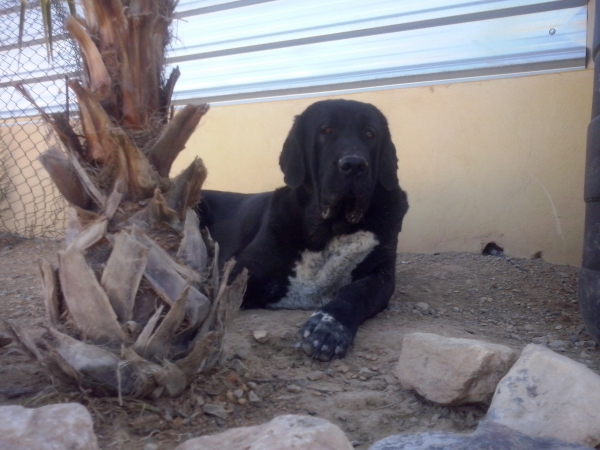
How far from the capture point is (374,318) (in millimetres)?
2846

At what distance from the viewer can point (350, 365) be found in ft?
7.07

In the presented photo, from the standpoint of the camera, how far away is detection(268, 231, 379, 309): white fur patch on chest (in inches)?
124

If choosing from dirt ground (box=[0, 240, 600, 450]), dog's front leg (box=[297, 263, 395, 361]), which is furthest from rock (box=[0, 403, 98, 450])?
dog's front leg (box=[297, 263, 395, 361])

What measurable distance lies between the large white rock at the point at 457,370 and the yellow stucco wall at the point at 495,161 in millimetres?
2600

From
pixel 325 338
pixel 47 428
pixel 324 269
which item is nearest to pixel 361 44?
pixel 324 269

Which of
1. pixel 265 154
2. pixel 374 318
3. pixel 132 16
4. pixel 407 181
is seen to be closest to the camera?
pixel 132 16

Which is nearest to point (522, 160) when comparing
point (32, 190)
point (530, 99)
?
point (530, 99)

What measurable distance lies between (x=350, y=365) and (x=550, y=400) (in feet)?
2.70

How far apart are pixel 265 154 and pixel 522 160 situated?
6.98ft

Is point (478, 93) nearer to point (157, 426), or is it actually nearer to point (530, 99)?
point (530, 99)

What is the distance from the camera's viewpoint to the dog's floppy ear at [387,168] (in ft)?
10.6

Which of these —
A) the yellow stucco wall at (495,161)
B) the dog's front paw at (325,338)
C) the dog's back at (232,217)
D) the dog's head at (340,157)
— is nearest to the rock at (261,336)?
the dog's front paw at (325,338)

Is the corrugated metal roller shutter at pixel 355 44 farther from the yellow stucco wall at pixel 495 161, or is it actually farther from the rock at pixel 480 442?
the rock at pixel 480 442

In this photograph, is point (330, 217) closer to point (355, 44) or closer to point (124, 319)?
point (124, 319)
